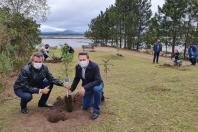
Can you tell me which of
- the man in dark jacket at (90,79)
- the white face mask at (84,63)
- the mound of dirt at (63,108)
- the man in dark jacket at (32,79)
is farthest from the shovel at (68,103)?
the white face mask at (84,63)

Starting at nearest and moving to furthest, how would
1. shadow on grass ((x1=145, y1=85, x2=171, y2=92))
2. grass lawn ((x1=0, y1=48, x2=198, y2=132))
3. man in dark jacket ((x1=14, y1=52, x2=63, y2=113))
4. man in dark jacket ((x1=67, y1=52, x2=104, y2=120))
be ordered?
grass lawn ((x1=0, y1=48, x2=198, y2=132)) < man in dark jacket ((x1=67, y1=52, x2=104, y2=120)) < man in dark jacket ((x1=14, y1=52, x2=63, y2=113)) < shadow on grass ((x1=145, y1=85, x2=171, y2=92))

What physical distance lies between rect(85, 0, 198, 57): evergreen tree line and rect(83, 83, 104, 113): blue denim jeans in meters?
35.7

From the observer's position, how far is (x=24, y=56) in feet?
67.7

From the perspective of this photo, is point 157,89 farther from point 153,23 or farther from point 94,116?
point 153,23

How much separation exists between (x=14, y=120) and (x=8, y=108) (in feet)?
5.01

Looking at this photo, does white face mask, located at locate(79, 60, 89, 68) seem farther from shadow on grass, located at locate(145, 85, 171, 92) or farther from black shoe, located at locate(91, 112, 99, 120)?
shadow on grass, located at locate(145, 85, 171, 92)

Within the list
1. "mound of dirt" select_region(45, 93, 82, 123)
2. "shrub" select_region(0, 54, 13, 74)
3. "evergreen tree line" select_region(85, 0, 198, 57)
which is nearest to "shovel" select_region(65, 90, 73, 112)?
"mound of dirt" select_region(45, 93, 82, 123)

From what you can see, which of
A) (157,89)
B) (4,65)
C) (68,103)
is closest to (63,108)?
(68,103)

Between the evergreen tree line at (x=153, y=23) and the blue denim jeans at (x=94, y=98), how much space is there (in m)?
35.7

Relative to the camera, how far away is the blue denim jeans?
10.1m

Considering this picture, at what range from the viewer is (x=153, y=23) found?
47.3m

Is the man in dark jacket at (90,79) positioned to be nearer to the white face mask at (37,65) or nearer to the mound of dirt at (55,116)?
the mound of dirt at (55,116)

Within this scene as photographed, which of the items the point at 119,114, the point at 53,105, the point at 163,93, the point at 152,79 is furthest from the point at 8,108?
the point at 152,79

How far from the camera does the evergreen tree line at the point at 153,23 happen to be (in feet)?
149
